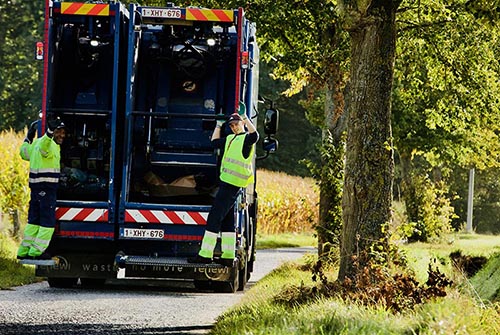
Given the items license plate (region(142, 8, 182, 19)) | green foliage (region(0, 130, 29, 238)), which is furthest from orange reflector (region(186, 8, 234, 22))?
green foliage (region(0, 130, 29, 238))

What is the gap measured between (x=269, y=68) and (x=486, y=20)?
45.5m

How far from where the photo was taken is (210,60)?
14.2m

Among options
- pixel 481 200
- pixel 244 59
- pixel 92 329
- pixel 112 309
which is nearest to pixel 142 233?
pixel 112 309

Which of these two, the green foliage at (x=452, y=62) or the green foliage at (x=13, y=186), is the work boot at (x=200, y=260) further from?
the green foliage at (x=13, y=186)

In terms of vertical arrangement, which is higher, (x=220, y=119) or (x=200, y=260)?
(x=220, y=119)

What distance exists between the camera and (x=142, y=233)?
12.9 metres

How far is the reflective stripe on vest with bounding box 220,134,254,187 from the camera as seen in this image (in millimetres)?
12312

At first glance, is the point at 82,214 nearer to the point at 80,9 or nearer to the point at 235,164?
the point at 235,164

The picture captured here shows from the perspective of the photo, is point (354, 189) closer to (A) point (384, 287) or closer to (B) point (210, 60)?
(A) point (384, 287)

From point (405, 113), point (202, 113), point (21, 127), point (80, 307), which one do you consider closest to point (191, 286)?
point (202, 113)

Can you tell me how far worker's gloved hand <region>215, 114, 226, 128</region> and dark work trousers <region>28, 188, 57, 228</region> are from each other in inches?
75.5

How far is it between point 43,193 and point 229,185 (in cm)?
199

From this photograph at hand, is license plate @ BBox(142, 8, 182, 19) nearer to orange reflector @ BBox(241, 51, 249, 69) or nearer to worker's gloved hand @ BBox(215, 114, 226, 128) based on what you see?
orange reflector @ BBox(241, 51, 249, 69)

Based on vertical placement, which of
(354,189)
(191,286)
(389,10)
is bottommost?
(191,286)
